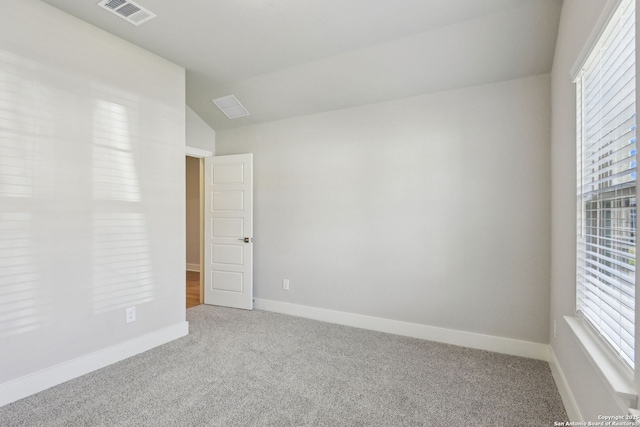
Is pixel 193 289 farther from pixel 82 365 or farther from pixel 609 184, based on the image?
pixel 609 184

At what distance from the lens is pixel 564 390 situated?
207 centimetres

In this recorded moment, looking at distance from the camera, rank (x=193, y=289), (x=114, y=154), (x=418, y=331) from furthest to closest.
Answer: (x=193, y=289) < (x=418, y=331) < (x=114, y=154)

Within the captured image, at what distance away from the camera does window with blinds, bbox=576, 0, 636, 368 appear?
126cm

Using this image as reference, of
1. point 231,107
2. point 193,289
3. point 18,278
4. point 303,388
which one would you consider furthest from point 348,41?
point 193,289

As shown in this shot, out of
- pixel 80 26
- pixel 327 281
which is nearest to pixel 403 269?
pixel 327 281

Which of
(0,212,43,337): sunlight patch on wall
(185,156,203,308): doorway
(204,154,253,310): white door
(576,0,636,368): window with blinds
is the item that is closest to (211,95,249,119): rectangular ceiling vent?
(204,154,253,310): white door

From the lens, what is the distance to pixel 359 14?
2.39 m

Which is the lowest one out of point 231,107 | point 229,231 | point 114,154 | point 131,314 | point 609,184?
point 131,314

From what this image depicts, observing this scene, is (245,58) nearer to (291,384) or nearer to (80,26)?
(80,26)

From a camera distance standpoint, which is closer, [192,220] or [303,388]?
[303,388]

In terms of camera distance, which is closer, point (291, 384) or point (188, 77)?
point (291, 384)

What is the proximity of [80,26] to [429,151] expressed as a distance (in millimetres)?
3268

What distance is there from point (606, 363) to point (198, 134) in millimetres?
4616

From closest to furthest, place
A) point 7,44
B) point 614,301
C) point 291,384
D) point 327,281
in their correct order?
point 614,301 < point 7,44 < point 291,384 < point 327,281
